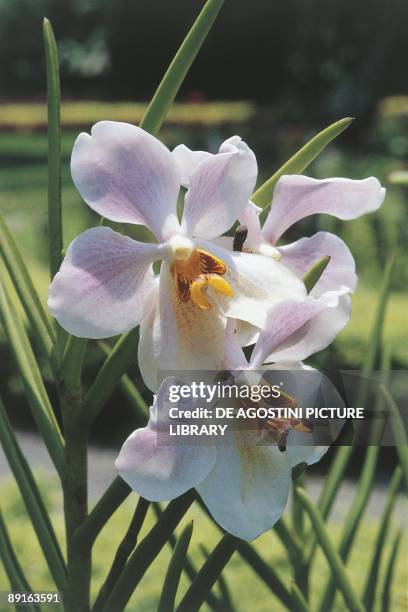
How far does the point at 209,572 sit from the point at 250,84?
141 inches

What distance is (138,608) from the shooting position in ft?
3.95

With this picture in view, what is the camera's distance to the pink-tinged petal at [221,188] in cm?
29

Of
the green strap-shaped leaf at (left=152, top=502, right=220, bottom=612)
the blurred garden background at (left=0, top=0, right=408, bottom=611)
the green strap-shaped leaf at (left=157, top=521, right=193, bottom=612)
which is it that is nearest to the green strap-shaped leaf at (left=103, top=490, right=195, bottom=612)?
the green strap-shaped leaf at (left=157, top=521, right=193, bottom=612)

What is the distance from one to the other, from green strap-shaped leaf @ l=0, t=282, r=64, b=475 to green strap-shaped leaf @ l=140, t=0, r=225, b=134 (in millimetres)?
119

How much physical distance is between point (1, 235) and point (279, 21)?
345 cm

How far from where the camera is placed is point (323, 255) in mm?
346

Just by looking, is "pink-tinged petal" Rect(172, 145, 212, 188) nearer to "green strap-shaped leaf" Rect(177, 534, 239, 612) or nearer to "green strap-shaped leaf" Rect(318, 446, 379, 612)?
"green strap-shaped leaf" Rect(177, 534, 239, 612)

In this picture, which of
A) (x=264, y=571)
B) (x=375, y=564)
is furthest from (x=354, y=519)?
(x=264, y=571)

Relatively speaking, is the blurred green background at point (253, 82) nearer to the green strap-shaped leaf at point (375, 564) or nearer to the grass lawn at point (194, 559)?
the grass lawn at point (194, 559)

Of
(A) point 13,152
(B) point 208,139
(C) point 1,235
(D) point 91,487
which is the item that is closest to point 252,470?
(C) point 1,235

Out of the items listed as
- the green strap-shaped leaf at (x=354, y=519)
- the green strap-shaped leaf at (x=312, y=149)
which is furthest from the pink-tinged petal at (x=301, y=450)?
the green strap-shaped leaf at (x=354, y=519)

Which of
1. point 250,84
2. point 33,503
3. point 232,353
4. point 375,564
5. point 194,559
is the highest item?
point 232,353

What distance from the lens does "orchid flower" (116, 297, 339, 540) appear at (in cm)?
28

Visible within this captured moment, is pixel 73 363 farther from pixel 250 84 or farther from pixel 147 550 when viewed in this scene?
pixel 250 84
